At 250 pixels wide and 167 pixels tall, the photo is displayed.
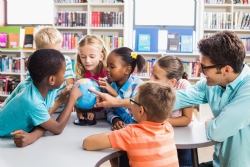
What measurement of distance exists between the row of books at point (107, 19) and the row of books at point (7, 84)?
5.71 feet

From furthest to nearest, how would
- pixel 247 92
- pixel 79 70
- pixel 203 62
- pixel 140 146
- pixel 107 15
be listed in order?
pixel 107 15 → pixel 79 70 → pixel 203 62 → pixel 247 92 → pixel 140 146

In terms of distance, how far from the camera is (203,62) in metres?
1.69

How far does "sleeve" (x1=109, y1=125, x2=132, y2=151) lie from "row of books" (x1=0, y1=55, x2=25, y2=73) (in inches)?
180

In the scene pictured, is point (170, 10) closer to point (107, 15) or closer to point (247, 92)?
point (107, 15)

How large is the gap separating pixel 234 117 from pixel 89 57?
110 cm

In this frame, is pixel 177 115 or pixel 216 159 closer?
pixel 216 159

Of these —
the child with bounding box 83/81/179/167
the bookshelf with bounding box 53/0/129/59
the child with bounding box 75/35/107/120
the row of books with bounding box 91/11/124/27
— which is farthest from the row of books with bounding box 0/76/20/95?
the child with bounding box 83/81/179/167

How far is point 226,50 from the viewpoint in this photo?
1604 mm

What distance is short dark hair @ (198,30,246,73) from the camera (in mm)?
1601

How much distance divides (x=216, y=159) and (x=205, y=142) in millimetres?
236

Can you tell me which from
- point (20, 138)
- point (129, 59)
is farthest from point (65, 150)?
point (129, 59)

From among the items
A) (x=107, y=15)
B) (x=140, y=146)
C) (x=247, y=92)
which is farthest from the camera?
(x=107, y=15)

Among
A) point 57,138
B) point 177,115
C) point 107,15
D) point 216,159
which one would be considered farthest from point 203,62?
point 107,15

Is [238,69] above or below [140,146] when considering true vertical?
above
